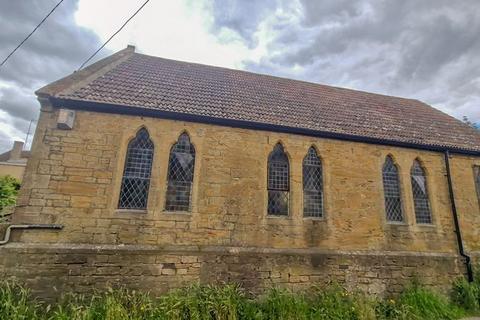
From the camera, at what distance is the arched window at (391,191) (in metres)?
8.50

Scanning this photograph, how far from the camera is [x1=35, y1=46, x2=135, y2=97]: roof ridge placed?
6898 mm

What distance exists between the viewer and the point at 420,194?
350 inches

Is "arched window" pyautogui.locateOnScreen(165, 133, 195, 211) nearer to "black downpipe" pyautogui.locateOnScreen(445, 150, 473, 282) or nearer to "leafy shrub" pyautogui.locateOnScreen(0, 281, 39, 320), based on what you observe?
"leafy shrub" pyautogui.locateOnScreen(0, 281, 39, 320)

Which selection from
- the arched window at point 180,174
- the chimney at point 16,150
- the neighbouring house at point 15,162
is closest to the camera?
the arched window at point 180,174

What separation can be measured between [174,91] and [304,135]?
459 cm

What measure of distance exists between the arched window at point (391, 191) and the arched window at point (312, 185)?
2.42 m

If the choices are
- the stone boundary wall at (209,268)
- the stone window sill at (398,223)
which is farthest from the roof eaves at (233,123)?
the stone boundary wall at (209,268)

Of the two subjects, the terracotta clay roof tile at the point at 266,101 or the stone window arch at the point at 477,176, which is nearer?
the terracotta clay roof tile at the point at 266,101

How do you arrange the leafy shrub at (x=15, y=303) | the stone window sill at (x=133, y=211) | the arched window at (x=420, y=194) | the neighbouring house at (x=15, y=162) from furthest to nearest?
the neighbouring house at (x=15, y=162) → the arched window at (x=420, y=194) → the stone window sill at (x=133, y=211) → the leafy shrub at (x=15, y=303)

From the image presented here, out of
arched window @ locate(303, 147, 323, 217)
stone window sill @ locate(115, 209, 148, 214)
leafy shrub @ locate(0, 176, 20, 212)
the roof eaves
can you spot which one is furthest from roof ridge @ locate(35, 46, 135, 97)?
arched window @ locate(303, 147, 323, 217)

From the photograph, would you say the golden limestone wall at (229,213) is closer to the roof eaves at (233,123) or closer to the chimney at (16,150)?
the roof eaves at (233,123)

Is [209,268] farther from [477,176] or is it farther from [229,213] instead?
[477,176]

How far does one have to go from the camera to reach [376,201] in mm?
8242

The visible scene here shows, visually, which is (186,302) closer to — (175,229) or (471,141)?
(175,229)
